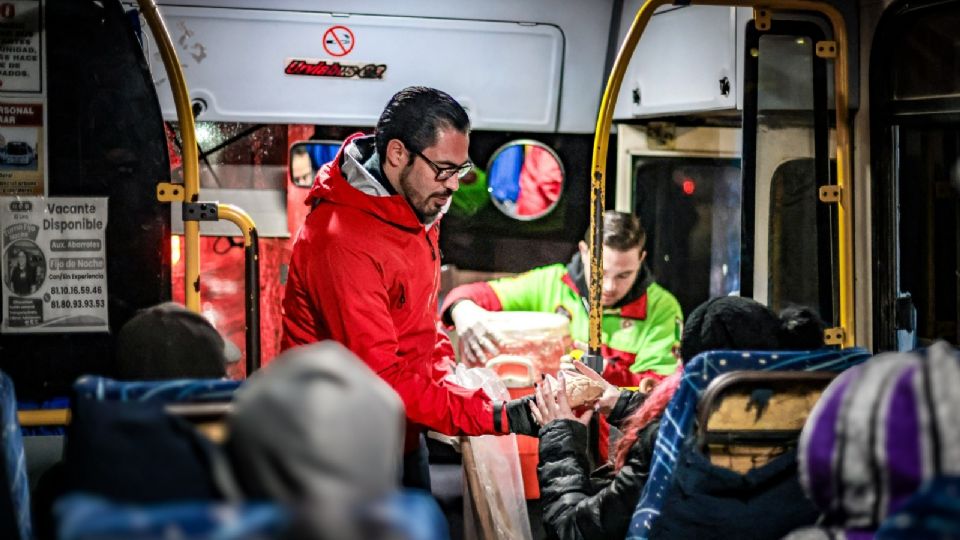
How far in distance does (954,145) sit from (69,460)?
331 centimetres

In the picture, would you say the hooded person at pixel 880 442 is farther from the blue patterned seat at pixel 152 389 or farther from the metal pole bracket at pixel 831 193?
the metal pole bracket at pixel 831 193

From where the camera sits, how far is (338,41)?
16.6 feet

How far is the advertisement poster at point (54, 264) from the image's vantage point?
3.23 meters

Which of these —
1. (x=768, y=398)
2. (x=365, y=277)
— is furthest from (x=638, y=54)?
(x=768, y=398)

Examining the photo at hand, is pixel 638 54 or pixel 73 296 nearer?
pixel 73 296

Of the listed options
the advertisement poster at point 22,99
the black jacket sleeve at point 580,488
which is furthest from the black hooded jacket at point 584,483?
the advertisement poster at point 22,99

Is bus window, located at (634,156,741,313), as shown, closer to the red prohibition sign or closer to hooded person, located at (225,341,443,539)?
the red prohibition sign

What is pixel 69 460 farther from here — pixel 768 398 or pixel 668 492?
pixel 768 398

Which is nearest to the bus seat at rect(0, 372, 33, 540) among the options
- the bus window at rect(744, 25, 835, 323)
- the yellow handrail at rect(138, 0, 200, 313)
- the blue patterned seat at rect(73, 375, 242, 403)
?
the blue patterned seat at rect(73, 375, 242, 403)

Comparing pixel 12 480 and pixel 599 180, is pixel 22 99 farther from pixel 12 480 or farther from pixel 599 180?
pixel 599 180

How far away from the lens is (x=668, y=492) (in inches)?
105

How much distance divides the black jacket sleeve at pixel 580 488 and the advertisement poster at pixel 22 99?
1.75 metres

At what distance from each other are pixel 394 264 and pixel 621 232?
2.47 m

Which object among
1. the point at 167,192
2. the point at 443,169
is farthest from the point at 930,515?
the point at 167,192
